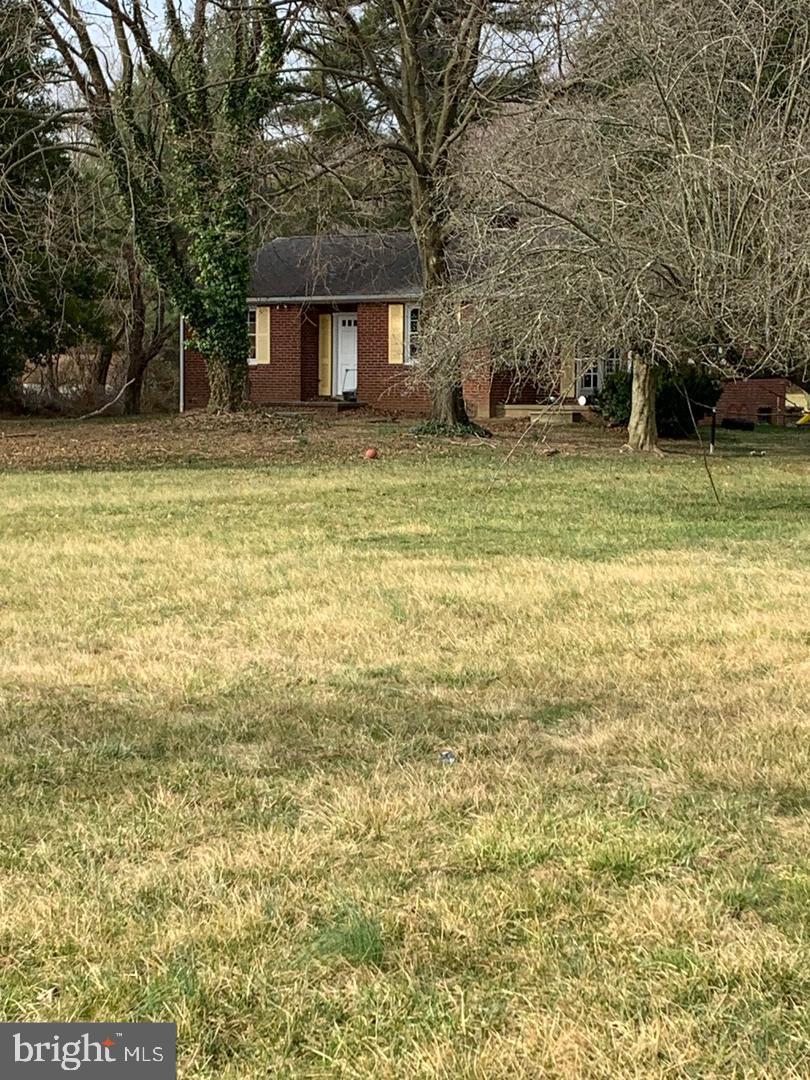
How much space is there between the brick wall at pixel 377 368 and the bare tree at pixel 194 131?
6.48 m

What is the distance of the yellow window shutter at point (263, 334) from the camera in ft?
97.1

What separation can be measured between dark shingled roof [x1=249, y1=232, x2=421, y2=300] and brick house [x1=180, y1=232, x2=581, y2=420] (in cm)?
2

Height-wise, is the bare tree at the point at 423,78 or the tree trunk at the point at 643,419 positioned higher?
the bare tree at the point at 423,78

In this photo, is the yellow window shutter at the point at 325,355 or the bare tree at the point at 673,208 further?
the yellow window shutter at the point at 325,355

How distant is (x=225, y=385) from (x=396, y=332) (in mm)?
6630

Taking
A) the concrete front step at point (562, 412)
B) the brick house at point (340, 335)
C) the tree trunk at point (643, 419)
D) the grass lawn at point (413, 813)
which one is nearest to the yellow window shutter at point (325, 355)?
the brick house at point (340, 335)

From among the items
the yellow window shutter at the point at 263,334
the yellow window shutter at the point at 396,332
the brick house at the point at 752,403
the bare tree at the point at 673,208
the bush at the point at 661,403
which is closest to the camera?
the bare tree at the point at 673,208

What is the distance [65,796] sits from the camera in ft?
12.7

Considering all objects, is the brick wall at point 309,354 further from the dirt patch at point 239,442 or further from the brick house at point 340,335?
the dirt patch at point 239,442

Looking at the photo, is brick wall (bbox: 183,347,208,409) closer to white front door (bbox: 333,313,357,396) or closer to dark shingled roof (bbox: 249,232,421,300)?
dark shingled roof (bbox: 249,232,421,300)

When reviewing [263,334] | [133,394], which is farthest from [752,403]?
[133,394]

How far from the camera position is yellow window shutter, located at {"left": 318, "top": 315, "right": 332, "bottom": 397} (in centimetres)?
2997

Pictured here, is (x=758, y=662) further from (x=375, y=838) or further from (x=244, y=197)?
(x=244, y=197)

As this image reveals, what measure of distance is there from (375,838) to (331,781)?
0.51 meters
